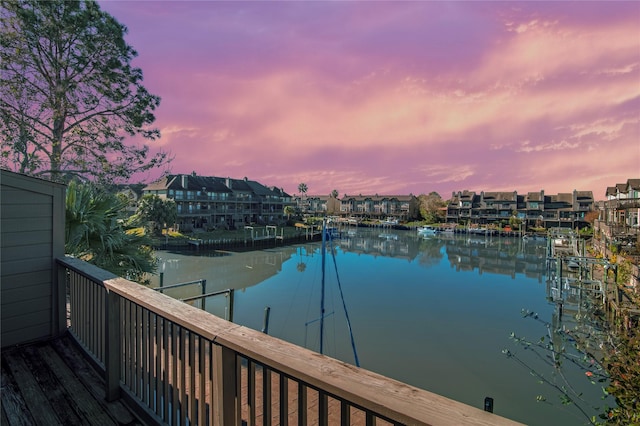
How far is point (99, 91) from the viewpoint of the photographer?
10.5 meters

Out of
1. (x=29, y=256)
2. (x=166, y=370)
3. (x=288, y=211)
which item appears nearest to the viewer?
(x=166, y=370)

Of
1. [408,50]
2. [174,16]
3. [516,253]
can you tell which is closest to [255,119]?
[174,16]

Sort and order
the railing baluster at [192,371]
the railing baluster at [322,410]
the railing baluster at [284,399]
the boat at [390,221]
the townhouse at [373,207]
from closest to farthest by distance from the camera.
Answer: the railing baluster at [322,410] < the railing baluster at [284,399] < the railing baluster at [192,371] < the boat at [390,221] < the townhouse at [373,207]

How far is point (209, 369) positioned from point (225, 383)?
39 cm

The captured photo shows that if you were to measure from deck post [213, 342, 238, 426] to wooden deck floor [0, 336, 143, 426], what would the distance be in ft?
4.13

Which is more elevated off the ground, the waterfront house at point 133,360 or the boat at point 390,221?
the waterfront house at point 133,360

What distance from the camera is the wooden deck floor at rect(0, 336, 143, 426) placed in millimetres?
2441

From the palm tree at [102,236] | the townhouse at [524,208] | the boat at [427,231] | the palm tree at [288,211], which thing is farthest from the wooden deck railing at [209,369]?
the townhouse at [524,208]

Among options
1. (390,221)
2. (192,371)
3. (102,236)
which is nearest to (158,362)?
(192,371)

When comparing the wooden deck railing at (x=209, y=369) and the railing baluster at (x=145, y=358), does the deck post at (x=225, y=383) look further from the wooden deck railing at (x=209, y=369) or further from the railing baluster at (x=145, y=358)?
the railing baluster at (x=145, y=358)

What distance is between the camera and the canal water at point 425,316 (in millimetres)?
9727

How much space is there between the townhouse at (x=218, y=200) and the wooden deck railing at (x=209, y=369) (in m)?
39.0

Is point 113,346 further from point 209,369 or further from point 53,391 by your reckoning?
point 209,369

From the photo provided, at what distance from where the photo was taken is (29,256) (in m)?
3.48
